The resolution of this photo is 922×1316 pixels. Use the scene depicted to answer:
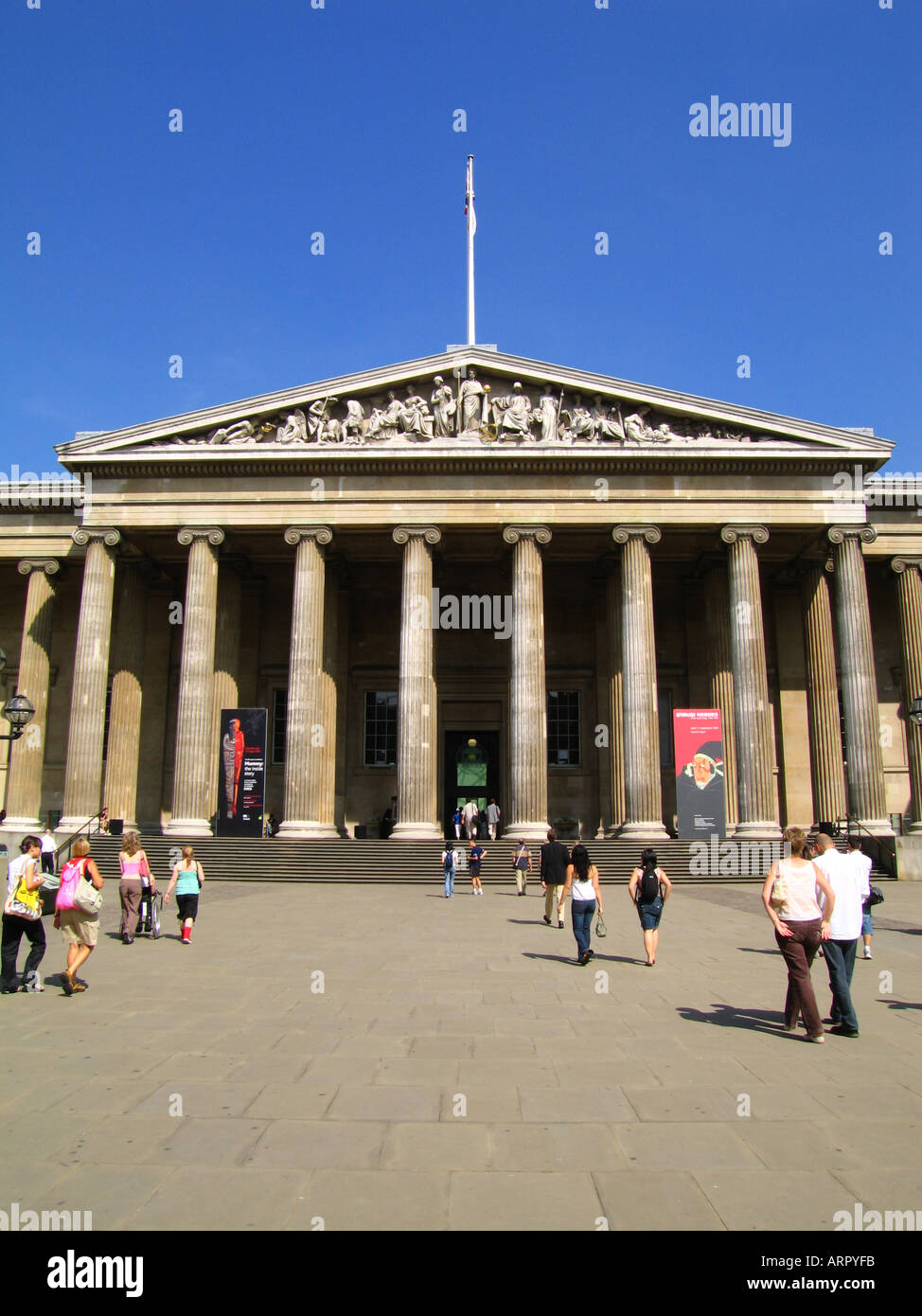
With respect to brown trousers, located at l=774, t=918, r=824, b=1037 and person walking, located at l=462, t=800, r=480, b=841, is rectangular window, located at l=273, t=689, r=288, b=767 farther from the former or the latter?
brown trousers, located at l=774, t=918, r=824, b=1037

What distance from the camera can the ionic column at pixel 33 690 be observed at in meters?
31.6

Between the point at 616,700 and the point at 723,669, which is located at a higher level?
the point at 723,669

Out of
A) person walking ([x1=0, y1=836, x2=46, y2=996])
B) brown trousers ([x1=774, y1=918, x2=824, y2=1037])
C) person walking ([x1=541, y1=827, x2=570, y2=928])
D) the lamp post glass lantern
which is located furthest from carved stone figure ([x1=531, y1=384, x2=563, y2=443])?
brown trousers ([x1=774, y1=918, x2=824, y2=1037])

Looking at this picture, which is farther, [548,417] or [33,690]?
[33,690]

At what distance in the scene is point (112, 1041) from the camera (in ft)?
27.2

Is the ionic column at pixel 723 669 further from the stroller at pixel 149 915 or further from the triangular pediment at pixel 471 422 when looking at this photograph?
the stroller at pixel 149 915

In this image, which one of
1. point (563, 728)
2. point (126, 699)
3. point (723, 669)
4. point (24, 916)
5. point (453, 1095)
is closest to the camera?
point (453, 1095)

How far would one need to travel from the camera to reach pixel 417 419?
3011 cm

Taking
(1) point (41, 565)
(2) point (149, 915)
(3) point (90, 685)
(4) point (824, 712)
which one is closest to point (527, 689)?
(4) point (824, 712)

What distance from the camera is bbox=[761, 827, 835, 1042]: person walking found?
8.48 m

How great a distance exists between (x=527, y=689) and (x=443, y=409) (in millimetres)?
9598

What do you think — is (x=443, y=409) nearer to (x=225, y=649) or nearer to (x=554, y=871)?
(x=225, y=649)

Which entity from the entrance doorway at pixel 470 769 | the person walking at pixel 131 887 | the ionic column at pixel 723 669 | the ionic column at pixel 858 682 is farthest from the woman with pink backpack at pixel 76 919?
the entrance doorway at pixel 470 769

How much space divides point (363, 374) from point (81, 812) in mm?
16704
